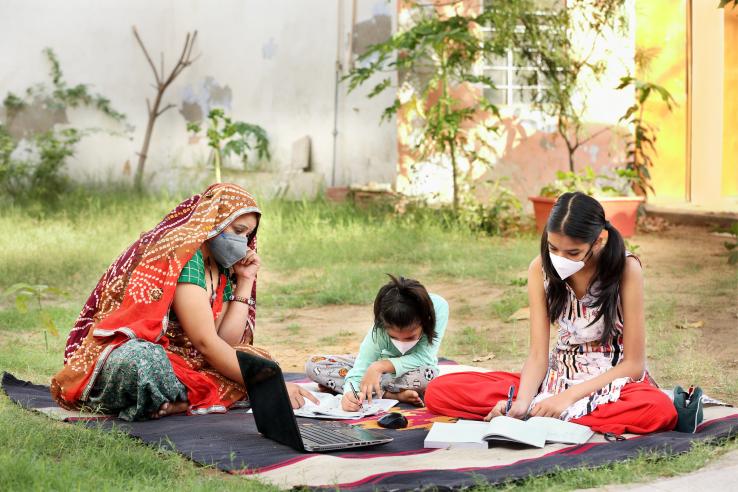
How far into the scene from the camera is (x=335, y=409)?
4.50 meters

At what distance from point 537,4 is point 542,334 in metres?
6.93

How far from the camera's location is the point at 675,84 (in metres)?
12.8

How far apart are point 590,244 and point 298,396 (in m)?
1.42

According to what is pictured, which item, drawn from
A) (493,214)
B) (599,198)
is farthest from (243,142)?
(599,198)

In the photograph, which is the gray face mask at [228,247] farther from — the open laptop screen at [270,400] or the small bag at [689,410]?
the small bag at [689,410]

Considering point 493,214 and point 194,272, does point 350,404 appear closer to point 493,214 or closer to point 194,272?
point 194,272

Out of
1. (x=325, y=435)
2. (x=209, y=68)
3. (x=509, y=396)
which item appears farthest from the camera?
(x=209, y=68)

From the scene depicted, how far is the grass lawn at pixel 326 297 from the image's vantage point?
11.6 feet

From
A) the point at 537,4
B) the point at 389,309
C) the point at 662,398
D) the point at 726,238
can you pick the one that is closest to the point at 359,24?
the point at 537,4

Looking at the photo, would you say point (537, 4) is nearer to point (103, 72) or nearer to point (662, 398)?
point (103, 72)

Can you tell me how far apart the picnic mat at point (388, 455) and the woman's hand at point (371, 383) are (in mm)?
279

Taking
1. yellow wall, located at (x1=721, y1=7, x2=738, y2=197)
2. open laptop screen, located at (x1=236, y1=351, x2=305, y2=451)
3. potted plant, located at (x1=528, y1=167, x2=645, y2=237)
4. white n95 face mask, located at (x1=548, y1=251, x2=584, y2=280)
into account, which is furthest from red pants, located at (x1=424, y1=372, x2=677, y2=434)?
yellow wall, located at (x1=721, y1=7, x2=738, y2=197)

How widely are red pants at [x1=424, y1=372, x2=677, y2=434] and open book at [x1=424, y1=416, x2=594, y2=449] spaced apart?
12 centimetres

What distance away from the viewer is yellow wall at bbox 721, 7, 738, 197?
1296 cm
